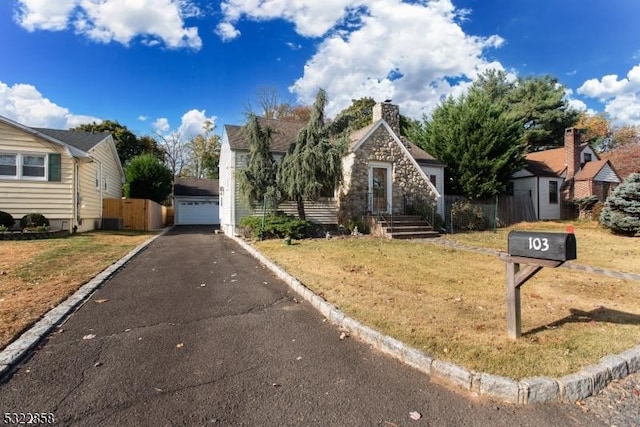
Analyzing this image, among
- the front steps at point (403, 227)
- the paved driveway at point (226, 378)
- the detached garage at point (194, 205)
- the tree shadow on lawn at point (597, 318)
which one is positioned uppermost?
the detached garage at point (194, 205)

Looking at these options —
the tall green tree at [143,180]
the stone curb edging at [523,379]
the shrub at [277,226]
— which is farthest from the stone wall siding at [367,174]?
the tall green tree at [143,180]

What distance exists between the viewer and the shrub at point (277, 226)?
1302 centimetres

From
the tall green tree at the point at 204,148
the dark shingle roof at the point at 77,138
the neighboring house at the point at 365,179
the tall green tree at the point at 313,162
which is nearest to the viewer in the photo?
the tall green tree at the point at 313,162

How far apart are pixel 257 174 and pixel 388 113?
8011 millimetres

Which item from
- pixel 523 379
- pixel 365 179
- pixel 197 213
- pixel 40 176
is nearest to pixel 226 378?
pixel 523 379

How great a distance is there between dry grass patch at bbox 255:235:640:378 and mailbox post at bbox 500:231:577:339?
0.34 m

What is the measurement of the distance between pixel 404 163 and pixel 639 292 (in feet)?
37.1

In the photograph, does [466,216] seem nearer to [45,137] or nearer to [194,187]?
[45,137]

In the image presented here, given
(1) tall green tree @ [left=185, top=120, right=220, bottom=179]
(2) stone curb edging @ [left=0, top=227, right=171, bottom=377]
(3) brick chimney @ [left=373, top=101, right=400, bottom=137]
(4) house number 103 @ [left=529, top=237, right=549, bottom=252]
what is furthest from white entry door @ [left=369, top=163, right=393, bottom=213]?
(1) tall green tree @ [left=185, top=120, right=220, bottom=179]

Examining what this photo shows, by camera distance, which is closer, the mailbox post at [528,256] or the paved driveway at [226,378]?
the paved driveway at [226,378]

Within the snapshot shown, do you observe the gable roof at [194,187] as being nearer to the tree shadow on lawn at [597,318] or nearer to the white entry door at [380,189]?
the white entry door at [380,189]

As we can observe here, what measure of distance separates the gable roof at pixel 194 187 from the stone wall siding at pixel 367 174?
1718 centimetres

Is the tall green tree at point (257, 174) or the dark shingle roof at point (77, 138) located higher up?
the dark shingle roof at point (77, 138)

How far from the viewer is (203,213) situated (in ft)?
93.5
